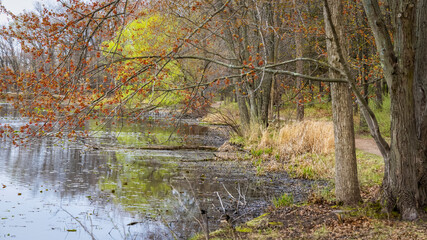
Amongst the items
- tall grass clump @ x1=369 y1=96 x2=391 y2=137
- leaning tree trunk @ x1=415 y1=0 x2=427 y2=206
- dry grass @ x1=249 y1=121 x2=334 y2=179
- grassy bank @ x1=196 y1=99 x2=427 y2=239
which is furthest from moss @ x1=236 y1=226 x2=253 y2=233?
tall grass clump @ x1=369 y1=96 x2=391 y2=137

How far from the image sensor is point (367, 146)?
13.3m

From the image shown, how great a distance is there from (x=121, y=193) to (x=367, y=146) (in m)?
8.72

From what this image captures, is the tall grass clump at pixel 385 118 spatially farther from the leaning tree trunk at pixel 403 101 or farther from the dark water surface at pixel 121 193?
the leaning tree trunk at pixel 403 101

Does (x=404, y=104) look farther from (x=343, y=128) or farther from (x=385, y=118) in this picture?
(x=385, y=118)

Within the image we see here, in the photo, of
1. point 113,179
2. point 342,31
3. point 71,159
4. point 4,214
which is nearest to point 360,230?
point 342,31

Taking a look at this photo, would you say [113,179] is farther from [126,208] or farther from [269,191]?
[269,191]

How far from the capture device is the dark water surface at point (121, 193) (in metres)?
6.05

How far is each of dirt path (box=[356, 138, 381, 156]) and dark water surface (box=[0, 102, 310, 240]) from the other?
12.8ft

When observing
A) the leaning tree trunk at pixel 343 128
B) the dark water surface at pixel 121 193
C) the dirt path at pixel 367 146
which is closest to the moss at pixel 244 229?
the dark water surface at pixel 121 193

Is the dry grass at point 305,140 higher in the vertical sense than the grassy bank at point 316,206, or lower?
higher

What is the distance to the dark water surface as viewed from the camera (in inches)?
238

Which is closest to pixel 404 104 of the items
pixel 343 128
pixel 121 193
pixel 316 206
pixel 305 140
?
pixel 343 128

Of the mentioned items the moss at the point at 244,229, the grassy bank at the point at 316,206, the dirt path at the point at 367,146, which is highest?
the dirt path at the point at 367,146

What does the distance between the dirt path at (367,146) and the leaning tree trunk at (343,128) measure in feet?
20.0
